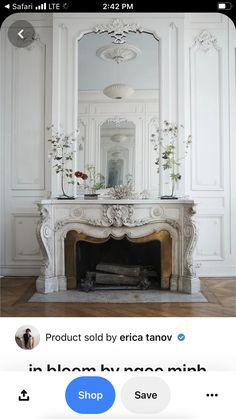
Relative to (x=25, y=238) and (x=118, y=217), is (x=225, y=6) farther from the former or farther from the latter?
(x=25, y=238)

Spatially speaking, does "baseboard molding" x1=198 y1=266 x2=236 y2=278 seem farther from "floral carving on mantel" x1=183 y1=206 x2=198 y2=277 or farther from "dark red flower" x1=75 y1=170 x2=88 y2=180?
"dark red flower" x1=75 y1=170 x2=88 y2=180

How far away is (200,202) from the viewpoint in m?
2.03

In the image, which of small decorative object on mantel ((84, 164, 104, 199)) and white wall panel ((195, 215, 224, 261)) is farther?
white wall panel ((195, 215, 224, 261))

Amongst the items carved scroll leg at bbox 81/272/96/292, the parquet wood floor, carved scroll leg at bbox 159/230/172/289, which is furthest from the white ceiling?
the parquet wood floor

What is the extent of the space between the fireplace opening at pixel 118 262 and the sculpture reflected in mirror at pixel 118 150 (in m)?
0.33

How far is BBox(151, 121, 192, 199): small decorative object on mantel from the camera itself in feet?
5.99

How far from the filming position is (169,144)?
75.4 inches

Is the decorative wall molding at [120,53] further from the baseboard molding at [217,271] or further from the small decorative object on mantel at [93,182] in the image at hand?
the baseboard molding at [217,271]

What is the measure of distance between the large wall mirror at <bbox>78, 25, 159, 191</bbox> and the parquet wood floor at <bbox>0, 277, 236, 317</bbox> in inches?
27.4

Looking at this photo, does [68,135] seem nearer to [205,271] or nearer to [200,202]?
[200,202]

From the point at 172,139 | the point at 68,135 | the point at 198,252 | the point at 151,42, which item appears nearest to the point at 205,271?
the point at 198,252

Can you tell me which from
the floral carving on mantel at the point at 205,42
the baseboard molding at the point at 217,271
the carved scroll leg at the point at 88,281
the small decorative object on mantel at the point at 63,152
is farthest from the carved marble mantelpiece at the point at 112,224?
the floral carving on mantel at the point at 205,42

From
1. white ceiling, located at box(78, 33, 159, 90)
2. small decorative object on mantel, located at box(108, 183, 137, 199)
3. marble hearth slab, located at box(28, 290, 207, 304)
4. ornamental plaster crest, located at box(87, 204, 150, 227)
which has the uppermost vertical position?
white ceiling, located at box(78, 33, 159, 90)

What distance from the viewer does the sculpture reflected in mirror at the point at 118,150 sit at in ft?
5.78
